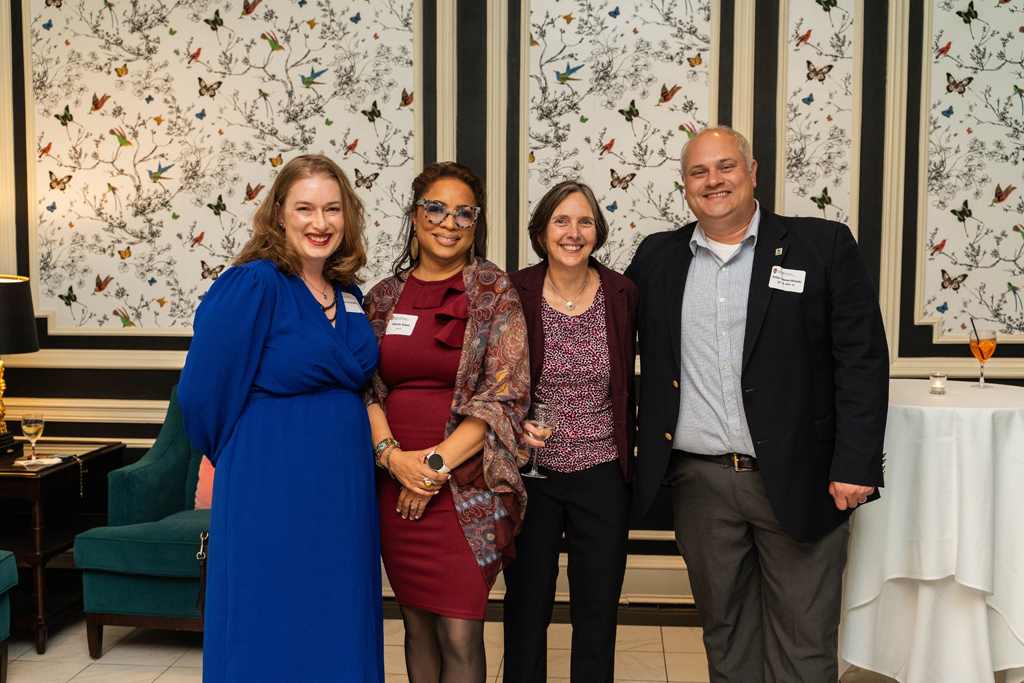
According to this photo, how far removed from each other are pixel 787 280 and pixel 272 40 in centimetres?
279

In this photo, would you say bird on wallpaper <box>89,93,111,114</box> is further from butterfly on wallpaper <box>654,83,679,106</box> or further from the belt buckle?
the belt buckle

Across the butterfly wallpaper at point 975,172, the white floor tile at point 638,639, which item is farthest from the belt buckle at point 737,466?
the butterfly wallpaper at point 975,172

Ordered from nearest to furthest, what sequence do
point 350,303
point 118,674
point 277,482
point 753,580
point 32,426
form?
point 277,482 < point 350,303 < point 753,580 < point 118,674 < point 32,426

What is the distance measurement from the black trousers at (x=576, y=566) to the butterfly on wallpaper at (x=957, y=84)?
2562 millimetres

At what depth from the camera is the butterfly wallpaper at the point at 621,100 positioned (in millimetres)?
3363

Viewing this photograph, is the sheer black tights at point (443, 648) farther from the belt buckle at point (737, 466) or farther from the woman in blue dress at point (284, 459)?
the belt buckle at point (737, 466)

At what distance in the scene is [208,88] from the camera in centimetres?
357

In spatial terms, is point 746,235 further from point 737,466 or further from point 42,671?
point 42,671

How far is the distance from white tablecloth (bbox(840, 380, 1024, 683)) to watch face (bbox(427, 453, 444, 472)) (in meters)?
1.42

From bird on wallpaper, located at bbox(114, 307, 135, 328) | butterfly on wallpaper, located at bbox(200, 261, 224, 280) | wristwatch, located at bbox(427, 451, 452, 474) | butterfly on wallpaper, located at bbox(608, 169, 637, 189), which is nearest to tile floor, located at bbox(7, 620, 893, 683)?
wristwatch, located at bbox(427, 451, 452, 474)

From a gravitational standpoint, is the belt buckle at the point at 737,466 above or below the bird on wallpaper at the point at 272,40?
below

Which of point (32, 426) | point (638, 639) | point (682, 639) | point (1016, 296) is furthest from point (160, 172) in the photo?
point (1016, 296)

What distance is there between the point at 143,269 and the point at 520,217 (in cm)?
192

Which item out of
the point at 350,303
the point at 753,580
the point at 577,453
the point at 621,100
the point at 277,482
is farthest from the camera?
the point at 621,100
